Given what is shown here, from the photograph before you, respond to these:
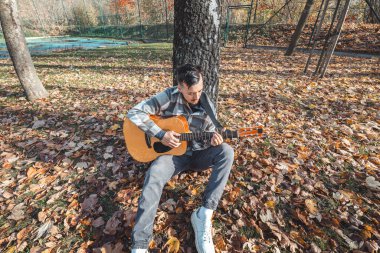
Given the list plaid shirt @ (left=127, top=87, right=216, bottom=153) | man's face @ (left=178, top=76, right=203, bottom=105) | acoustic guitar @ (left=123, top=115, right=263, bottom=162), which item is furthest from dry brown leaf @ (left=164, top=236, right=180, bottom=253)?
man's face @ (left=178, top=76, right=203, bottom=105)

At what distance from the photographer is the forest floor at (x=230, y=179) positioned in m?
2.17

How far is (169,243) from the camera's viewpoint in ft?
6.98

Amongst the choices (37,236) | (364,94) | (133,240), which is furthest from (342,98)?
(37,236)

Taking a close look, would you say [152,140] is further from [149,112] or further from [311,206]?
[311,206]

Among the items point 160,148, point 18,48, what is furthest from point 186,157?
point 18,48

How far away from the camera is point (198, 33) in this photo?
2.78 metres

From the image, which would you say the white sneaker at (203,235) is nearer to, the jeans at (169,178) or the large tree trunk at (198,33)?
the jeans at (169,178)

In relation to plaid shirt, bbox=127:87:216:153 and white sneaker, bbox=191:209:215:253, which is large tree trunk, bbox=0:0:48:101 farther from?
white sneaker, bbox=191:209:215:253

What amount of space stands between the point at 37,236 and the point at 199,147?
1.99 metres

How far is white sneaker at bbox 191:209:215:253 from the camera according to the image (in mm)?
1998

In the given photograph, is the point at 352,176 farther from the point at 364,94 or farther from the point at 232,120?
the point at 364,94

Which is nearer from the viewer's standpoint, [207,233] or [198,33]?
[207,233]

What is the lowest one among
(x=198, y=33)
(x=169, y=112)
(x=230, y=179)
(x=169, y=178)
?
(x=230, y=179)

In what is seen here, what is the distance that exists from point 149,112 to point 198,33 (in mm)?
1246
